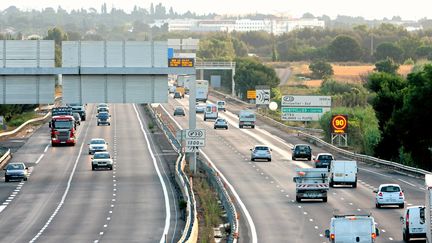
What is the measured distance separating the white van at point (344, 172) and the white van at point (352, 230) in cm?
2915

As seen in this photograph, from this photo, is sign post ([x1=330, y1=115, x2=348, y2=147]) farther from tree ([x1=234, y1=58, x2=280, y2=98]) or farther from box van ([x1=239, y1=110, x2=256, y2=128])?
tree ([x1=234, y1=58, x2=280, y2=98])

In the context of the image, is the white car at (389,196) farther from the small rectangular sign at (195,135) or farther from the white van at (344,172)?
the small rectangular sign at (195,135)

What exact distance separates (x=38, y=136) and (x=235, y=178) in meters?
46.8

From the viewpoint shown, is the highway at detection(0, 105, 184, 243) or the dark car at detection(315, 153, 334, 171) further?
the dark car at detection(315, 153, 334, 171)

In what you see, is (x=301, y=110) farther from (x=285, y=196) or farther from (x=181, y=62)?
(x=285, y=196)

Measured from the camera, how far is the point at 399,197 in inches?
2190

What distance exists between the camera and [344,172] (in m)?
67.8

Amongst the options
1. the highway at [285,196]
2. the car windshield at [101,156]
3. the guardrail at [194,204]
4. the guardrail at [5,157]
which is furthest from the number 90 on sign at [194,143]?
the guardrail at [5,157]

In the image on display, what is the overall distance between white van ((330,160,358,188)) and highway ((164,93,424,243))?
80 centimetres

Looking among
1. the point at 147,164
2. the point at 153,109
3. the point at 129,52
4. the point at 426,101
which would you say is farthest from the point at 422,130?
the point at 153,109

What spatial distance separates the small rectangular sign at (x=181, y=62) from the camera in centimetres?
7225

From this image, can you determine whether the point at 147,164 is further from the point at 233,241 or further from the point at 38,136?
the point at 233,241

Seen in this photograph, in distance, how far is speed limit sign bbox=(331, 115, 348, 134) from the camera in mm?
107000

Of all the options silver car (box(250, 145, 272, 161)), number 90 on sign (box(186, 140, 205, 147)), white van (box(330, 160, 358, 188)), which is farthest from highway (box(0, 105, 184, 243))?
white van (box(330, 160, 358, 188))
